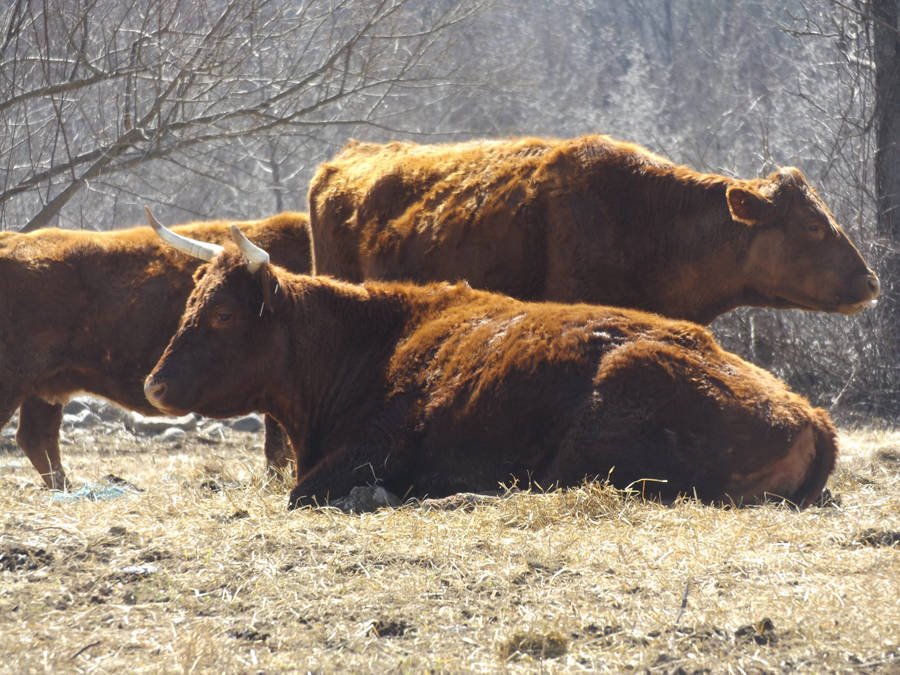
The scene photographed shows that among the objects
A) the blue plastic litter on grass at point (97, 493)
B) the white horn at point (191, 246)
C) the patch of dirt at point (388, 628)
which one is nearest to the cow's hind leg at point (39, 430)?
the blue plastic litter on grass at point (97, 493)

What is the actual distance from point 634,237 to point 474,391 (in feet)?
7.02

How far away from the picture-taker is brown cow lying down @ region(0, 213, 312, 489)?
24.6 ft

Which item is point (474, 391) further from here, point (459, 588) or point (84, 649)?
point (84, 649)

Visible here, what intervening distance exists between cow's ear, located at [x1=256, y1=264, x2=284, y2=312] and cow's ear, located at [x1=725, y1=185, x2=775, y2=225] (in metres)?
2.77

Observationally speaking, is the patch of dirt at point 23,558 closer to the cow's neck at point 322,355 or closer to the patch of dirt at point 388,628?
the patch of dirt at point 388,628

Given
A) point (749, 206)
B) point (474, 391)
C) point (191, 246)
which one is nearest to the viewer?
point (474, 391)

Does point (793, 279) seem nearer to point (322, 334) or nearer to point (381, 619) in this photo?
point (322, 334)

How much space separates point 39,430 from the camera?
26.6 feet

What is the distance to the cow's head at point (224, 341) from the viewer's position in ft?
18.1

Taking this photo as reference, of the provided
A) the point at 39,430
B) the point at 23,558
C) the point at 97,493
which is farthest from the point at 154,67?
the point at 23,558

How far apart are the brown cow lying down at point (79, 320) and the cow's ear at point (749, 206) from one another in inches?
130

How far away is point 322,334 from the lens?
5.84m

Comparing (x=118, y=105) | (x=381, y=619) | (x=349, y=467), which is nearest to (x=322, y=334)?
(x=349, y=467)

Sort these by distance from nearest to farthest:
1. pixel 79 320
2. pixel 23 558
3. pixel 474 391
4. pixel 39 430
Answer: pixel 23 558
pixel 474 391
pixel 79 320
pixel 39 430
